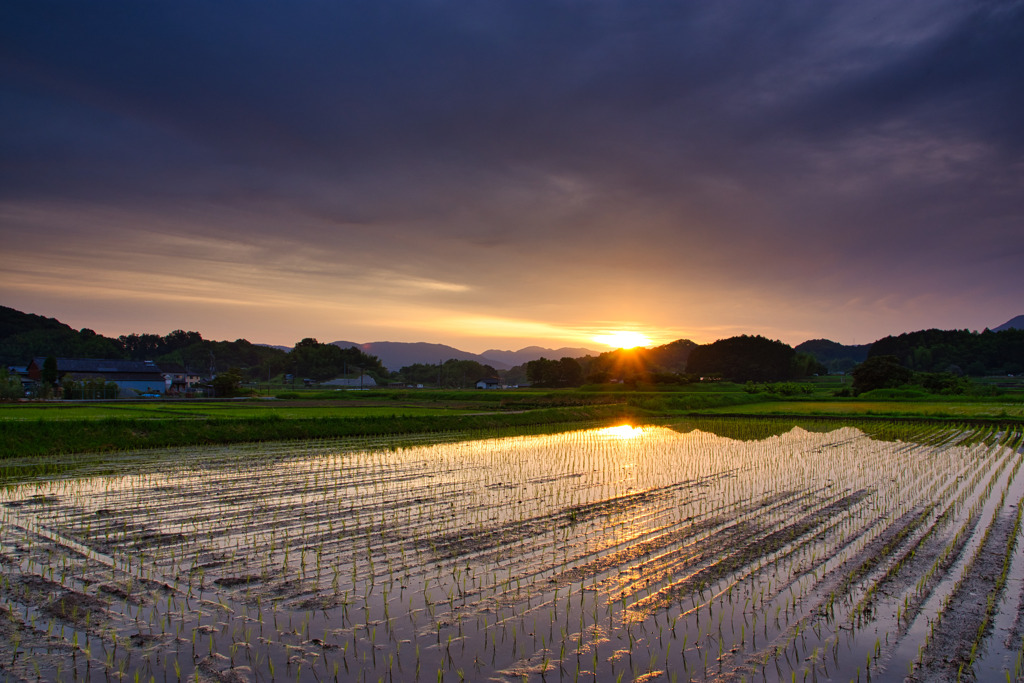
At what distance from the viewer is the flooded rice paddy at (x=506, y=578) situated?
203 inches

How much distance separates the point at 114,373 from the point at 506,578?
68.9m

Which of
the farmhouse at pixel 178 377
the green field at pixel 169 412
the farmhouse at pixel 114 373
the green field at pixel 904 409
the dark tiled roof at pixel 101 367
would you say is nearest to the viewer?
the green field at pixel 169 412

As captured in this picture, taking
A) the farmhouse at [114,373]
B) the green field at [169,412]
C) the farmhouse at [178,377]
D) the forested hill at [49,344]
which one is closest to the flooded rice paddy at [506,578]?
the green field at [169,412]

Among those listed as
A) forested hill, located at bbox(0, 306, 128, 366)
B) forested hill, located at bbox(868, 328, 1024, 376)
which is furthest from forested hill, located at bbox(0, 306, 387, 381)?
forested hill, located at bbox(868, 328, 1024, 376)

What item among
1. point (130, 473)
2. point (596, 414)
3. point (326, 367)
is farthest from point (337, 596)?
point (326, 367)

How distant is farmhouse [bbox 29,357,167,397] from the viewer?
60219 mm

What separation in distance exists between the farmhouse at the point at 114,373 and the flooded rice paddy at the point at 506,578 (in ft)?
185

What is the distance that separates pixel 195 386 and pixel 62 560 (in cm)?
7232

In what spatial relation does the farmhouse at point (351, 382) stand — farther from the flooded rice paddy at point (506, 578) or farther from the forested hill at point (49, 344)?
the flooded rice paddy at point (506, 578)

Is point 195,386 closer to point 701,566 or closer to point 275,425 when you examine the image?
point 275,425

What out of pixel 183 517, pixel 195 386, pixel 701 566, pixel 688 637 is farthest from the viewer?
pixel 195 386

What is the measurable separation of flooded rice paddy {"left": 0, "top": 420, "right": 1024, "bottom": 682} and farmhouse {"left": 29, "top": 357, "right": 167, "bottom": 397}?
56.5 m

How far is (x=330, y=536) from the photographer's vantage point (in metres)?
8.82

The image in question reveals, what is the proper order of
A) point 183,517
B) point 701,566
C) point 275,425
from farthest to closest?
point 275,425, point 183,517, point 701,566
